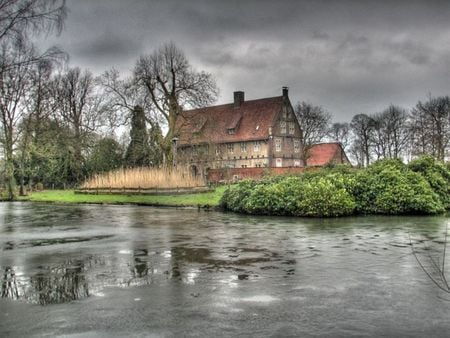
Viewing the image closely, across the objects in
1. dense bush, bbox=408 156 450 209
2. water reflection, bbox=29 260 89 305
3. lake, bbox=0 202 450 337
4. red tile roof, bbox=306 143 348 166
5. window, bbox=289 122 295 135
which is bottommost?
lake, bbox=0 202 450 337

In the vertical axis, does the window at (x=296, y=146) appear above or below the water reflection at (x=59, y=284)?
above

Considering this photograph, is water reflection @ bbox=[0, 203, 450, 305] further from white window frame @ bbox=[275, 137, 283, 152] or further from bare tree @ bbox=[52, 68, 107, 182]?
white window frame @ bbox=[275, 137, 283, 152]

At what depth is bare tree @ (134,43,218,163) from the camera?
43.5 metres

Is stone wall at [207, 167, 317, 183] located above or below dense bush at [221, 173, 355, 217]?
above

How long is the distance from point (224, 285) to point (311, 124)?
2631 inches

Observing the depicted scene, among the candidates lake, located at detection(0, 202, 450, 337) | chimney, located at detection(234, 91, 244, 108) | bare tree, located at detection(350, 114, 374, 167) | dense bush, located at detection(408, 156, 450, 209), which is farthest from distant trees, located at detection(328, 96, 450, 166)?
lake, located at detection(0, 202, 450, 337)

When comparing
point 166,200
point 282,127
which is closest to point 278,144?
point 282,127

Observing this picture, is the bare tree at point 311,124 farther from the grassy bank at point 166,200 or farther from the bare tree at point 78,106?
the grassy bank at point 166,200

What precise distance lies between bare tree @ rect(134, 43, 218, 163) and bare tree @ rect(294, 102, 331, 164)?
3179cm

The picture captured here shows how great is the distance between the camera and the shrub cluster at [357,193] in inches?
724

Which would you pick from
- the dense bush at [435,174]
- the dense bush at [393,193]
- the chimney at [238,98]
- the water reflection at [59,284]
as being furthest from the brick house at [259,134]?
the water reflection at [59,284]

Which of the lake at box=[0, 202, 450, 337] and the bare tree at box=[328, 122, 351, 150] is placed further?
the bare tree at box=[328, 122, 351, 150]

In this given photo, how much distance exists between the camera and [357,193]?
776 inches

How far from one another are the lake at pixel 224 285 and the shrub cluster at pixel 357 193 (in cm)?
520
